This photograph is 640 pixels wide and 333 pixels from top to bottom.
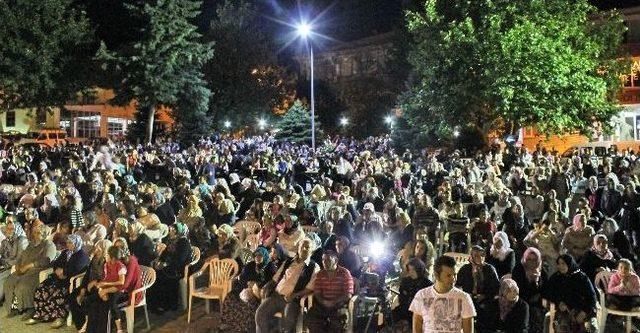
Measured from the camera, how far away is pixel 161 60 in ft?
129

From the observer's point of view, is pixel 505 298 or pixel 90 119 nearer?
pixel 505 298

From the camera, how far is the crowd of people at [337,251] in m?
6.81

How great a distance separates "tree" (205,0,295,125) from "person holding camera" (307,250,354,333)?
38190mm

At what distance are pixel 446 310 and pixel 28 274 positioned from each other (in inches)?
254

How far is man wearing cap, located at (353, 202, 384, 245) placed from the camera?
10.3 metres

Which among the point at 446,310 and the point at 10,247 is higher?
the point at 10,247

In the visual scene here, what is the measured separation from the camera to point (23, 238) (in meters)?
9.70

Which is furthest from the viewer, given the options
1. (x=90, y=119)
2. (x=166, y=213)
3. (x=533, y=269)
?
(x=90, y=119)

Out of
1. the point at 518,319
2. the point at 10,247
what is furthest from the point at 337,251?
the point at 10,247

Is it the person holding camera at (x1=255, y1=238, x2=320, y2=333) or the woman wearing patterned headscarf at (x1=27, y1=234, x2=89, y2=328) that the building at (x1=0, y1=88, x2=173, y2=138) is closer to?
the woman wearing patterned headscarf at (x1=27, y1=234, x2=89, y2=328)

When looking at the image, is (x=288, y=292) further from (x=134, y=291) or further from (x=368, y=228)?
(x=368, y=228)

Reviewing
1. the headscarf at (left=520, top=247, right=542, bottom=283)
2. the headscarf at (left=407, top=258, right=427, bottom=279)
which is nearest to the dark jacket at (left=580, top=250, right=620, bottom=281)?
the headscarf at (left=520, top=247, right=542, bottom=283)

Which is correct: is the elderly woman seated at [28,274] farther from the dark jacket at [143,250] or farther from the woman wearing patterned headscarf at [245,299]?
the woman wearing patterned headscarf at [245,299]

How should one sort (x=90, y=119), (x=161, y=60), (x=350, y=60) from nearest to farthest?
(x=161, y=60), (x=350, y=60), (x=90, y=119)
